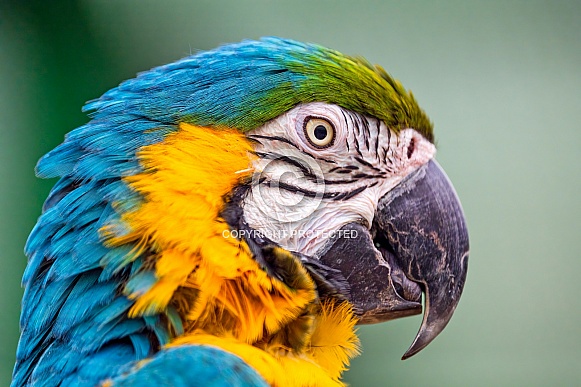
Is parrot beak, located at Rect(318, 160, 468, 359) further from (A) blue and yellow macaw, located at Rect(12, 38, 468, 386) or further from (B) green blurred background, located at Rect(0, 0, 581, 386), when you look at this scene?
(B) green blurred background, located at Rect(0, 0, 581, 386)

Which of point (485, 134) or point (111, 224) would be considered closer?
point (111, 224)

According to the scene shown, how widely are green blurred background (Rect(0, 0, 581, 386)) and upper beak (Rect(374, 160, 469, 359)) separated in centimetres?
198

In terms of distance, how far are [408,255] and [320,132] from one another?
1.13 feet

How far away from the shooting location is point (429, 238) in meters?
1.26

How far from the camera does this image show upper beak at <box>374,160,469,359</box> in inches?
49.3

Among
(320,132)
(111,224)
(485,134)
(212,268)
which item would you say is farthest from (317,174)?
(485,134)

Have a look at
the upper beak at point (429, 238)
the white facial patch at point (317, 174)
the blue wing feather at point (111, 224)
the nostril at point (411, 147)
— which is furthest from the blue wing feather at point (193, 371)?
the nostril at point (411, 147)

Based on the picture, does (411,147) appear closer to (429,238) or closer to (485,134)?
(429,238)

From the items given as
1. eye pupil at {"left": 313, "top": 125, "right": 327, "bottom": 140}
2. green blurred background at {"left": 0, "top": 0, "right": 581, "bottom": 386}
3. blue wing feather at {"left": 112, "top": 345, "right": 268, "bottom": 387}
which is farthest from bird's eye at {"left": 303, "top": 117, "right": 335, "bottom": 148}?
green blurred background at {"left": 0, "top": 0, "right": 581, "bottom": 386}

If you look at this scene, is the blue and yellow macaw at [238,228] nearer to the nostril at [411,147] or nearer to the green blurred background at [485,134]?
the nostril at [411,147]

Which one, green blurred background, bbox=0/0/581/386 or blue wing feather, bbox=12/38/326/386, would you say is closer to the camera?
blue wing feather, bbox=12/38/326/386

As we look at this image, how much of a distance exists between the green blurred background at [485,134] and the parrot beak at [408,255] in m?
1.99

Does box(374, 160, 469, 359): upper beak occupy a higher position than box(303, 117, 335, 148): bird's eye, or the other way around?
box(303, 117, 335, 148): bird's eye

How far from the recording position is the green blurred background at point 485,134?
3.20 m
